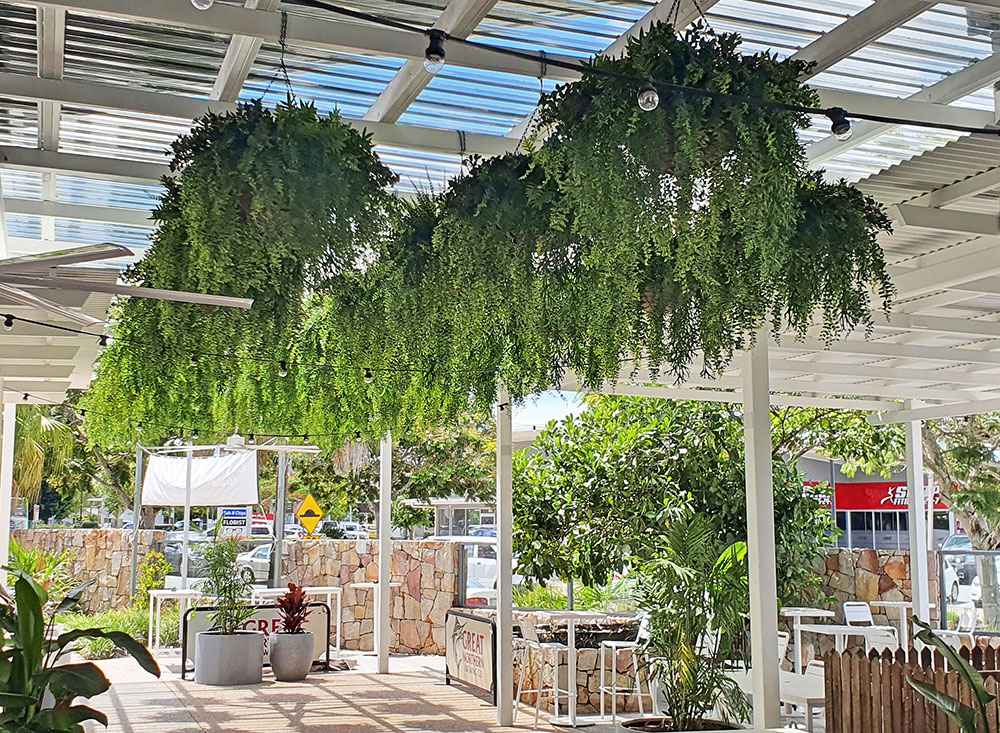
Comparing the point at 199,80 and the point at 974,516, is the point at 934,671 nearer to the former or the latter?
the point at 199,80

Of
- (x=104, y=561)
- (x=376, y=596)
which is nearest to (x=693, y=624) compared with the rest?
(x=376, y=596)

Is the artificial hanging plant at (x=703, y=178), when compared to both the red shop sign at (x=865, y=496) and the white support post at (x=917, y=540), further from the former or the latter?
the red shop sign at (x=865, y=496)

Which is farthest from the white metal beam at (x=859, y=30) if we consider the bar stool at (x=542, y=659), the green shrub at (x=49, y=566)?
the green shrub at (x=49, y=566)

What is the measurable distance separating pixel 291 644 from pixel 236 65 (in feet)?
26.4

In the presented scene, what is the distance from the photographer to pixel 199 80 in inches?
172

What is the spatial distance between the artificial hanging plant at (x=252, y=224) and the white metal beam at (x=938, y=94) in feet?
5.96

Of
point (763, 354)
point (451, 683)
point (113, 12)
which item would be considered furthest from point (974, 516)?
point (113, 12)

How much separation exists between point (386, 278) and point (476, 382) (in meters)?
1.11

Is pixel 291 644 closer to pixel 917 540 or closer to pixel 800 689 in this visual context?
pixel 800 689

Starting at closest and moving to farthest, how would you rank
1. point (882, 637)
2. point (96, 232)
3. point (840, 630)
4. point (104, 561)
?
point (96, 232) < point (840, 630) < point (882, 637) < point (104, 561)

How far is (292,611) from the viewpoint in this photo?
11.2m

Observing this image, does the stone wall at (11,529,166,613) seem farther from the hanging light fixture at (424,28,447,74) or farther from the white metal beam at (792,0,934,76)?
the hanging light fixture at (424,28,447,74)

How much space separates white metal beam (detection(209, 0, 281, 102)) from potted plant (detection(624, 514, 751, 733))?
14.1 ft

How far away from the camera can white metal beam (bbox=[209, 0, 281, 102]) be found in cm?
392
